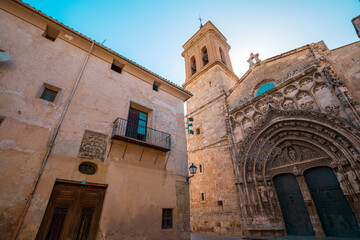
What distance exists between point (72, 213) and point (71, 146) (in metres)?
1.98

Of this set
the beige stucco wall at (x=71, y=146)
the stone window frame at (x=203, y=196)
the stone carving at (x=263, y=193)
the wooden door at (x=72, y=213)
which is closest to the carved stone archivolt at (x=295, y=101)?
the stone carving at (x=263, y=193)

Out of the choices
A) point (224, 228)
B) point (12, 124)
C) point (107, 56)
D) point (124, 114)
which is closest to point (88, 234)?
point (12, 124)

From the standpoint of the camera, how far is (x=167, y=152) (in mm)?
7539

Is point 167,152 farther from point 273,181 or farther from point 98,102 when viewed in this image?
point 273,181

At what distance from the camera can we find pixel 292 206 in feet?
27.9

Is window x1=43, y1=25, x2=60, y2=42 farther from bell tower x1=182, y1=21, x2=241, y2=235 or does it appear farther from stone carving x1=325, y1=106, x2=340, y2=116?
stone carving x1=325, y1=106, x2=340, y2=116

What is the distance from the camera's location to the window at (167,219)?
20.5 feet

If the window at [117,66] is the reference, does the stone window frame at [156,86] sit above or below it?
below

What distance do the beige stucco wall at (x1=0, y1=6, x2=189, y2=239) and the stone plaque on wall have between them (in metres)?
0.16

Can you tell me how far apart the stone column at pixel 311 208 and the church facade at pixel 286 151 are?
0.04m

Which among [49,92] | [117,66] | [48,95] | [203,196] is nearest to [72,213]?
[48,95]

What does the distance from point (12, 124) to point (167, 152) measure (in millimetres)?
5242

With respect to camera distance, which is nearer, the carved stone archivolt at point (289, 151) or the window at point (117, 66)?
the carved stone archivolt at point (289, 151)

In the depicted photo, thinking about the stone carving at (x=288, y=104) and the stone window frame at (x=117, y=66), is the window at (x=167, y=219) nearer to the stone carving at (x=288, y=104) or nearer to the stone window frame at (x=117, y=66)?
the stone window frame at (x=117, y=66)
